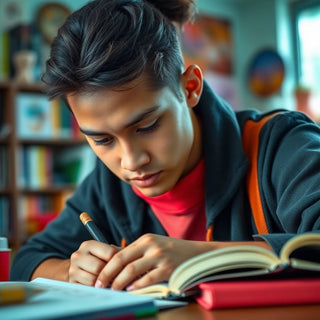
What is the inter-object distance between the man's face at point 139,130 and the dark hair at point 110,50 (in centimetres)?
3

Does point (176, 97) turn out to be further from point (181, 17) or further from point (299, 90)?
point (299, 90)

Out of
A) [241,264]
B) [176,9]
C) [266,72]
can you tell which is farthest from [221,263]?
[266,72]

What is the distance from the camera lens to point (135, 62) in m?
1.05

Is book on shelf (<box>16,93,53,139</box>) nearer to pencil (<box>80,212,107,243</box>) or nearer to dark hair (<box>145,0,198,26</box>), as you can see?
dark hair (<box>145,0,198,26</box>)

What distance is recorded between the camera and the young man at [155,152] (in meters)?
0.93

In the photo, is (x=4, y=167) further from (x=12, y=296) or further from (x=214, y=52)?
(x=12, y=296)

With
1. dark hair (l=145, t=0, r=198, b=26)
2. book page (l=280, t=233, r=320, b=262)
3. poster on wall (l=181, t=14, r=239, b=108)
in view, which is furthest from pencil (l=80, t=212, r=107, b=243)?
poster on wall (l=181, t=14, r=239, b=108)

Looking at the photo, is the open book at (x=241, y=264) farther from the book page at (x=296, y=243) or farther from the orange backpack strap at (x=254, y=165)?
the orange backpack strap at (x=254, y=165)

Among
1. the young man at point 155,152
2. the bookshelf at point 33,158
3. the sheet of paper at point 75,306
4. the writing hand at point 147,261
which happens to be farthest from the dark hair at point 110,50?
the bookshelf at point 33,158

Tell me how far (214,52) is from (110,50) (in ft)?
14.7

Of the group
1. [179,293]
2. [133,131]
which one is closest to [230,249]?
[179,293]

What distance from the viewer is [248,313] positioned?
650 millimetres

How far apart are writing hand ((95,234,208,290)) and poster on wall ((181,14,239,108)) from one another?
443cm

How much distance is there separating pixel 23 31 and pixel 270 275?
3984 mm
